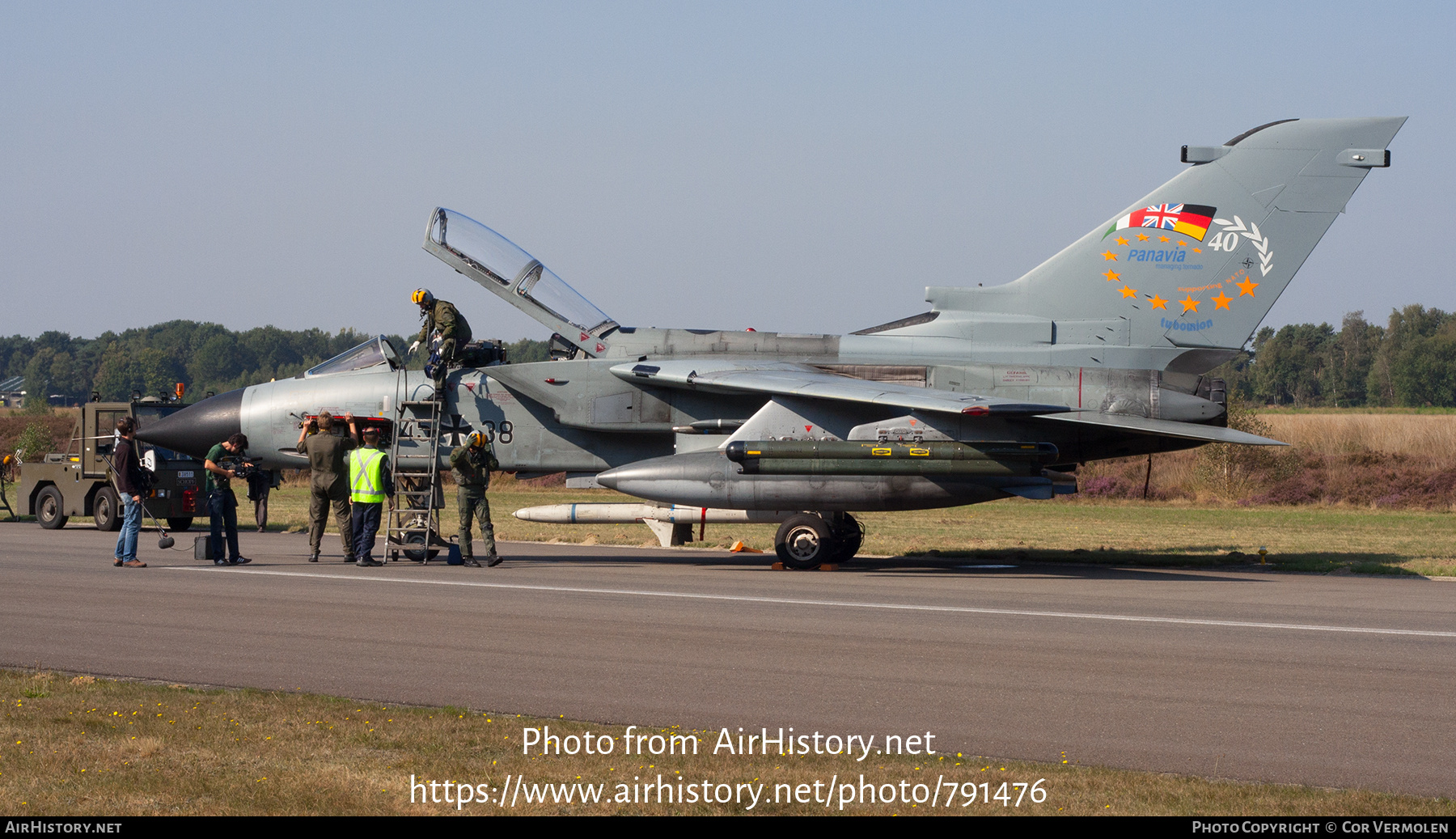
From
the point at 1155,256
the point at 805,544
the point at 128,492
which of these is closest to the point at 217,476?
the point at 128,492

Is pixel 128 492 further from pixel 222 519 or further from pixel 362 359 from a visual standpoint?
pixel 362 359

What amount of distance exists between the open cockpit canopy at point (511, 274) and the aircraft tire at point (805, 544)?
3.67 m

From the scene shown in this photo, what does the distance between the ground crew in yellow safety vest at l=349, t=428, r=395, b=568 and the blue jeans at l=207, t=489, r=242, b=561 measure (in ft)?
5.05

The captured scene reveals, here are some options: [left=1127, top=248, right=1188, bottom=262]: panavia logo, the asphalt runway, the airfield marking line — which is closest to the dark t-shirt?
the asphalt runway

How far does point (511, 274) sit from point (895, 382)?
17.9 feet

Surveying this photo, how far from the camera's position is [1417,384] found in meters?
83.5

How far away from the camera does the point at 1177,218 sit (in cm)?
1605

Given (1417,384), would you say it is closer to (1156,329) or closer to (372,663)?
(1156,329)

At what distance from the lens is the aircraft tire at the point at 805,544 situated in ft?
52.1

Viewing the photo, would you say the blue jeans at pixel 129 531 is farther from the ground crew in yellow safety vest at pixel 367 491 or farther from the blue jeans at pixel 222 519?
the ground crew in yellow safety vest at pixel 367 491

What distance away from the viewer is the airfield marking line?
10203 mm

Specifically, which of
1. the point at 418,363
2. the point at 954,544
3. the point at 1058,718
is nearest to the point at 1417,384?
the point at 954,544

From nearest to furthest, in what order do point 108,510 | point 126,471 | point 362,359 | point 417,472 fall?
point 126,471 → point 417,472 → point 362,359 → point 108,510

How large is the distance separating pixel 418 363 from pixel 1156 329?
1024cm
